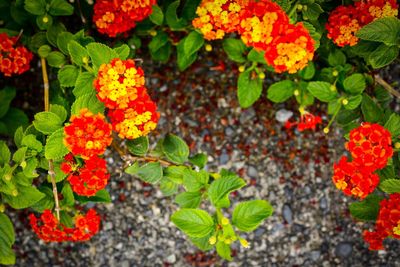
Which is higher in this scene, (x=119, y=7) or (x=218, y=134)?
(x=119, y=7)

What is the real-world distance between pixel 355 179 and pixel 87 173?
919mm

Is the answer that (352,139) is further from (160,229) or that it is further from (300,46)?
(160,229)

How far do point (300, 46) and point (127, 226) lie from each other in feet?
4.54

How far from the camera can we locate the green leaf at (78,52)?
1.78m

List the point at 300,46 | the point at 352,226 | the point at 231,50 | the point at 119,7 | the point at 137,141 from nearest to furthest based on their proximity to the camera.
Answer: the point at 300,46 → the point at 137,141 → the point at 119,7 → the point at 231,50 → the point at 352,226

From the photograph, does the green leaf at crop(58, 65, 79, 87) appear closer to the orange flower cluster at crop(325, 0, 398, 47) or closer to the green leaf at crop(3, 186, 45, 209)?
the green leaf at crop(3, 186, 45, 209)

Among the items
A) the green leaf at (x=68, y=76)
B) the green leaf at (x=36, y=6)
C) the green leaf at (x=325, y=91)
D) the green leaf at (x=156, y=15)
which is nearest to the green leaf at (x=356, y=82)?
the green leaf at (x=325, y=91)

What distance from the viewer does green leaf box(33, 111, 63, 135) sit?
5.58 ft

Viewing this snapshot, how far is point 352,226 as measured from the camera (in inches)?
102

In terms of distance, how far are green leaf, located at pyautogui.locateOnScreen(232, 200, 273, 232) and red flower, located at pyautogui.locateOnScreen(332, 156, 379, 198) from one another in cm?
27

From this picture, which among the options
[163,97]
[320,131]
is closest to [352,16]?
[320,131]

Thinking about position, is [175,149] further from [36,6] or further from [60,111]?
[36,6]

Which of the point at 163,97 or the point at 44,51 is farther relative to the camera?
the point at 163,97

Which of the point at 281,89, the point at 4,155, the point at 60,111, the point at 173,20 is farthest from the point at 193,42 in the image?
the point at 4,155
